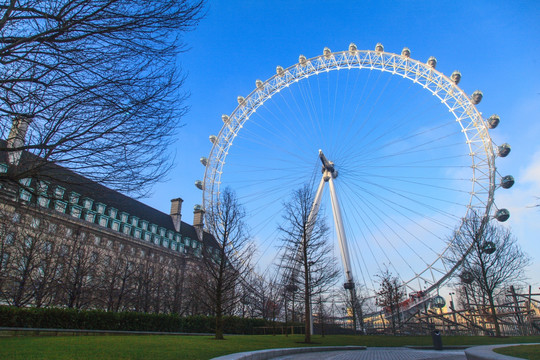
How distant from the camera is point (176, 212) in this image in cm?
6494

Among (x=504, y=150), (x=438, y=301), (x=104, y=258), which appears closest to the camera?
(x=504, y=150)

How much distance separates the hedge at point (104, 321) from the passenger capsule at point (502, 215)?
87.7 ft

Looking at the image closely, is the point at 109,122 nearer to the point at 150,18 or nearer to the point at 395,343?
the point at 150,18

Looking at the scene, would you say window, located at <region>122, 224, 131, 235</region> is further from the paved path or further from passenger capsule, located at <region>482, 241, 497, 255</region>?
passenger capsule, located at <region>482, 241, 497, 255</region>

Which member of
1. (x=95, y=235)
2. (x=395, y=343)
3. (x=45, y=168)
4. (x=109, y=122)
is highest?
(x=95, y=235)

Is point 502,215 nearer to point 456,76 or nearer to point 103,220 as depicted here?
point 456,76

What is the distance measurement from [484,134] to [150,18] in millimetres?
32806

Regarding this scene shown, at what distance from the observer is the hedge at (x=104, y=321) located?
1834 centimetres

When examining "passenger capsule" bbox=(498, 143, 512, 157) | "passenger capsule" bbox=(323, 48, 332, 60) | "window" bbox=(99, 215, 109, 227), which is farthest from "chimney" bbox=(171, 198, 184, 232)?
"passenger capsule" bbox=(498, 143, 512, 157)

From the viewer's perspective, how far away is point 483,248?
25.0 meters

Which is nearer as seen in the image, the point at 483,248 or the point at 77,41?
the point at 77,41

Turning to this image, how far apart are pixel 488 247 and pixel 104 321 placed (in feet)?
92.2

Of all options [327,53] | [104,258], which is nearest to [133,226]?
[104,258]

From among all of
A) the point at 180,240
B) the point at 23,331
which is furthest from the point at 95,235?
the point at 23,331
